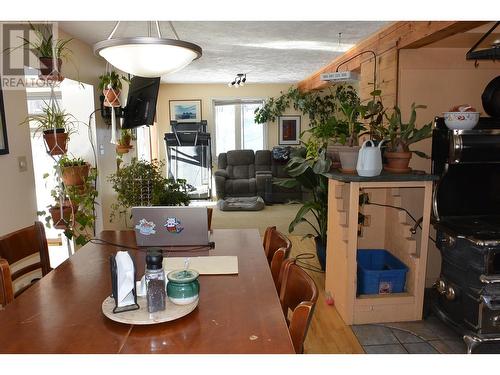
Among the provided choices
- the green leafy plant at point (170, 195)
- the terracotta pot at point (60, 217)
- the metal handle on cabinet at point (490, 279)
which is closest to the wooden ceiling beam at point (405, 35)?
the metal handle on cabinet at point (490, 279)

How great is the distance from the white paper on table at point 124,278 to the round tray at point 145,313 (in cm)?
4

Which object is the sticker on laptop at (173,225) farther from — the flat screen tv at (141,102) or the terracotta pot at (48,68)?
the flat screen tv at (141,102)

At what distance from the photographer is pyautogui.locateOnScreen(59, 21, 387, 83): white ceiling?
3289mm

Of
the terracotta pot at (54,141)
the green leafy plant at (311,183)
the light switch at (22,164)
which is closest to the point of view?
the light switch at (22,164)

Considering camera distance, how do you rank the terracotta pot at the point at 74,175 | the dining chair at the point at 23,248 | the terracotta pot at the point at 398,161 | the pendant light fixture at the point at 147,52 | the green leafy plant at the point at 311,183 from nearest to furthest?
the pendant light fixture at the point at 147,52 → the dining chair at the point at 23,248 → the terracotta pot at the point at 398,161 → the terracotta pot at the point at 74,175 → the green leafy plant at the point at 311,183

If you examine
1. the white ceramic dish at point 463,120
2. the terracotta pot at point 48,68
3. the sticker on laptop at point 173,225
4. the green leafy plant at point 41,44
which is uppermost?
the green leafy plant at point 41,44

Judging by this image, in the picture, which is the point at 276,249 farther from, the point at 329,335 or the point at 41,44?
the point at 41,44

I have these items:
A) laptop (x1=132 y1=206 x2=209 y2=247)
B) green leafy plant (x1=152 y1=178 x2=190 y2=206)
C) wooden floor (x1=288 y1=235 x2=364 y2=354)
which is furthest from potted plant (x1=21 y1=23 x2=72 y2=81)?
wooden floor (x1=288 y1=235 x2=364 y2=354)

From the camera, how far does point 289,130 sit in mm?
7934

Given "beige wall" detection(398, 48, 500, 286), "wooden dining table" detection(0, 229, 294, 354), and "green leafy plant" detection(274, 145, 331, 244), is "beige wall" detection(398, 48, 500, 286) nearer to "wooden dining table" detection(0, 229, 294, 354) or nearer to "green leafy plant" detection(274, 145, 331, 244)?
"green leafy plant" detection(274, 145, 331, 244)

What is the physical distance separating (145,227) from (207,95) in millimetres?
6111

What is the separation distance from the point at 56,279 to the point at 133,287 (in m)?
0.54

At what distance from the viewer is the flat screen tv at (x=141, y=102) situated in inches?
143

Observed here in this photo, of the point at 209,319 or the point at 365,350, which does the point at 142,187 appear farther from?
the point at 209,319
